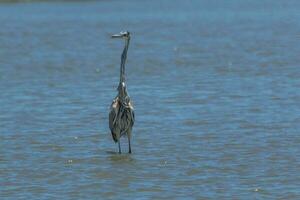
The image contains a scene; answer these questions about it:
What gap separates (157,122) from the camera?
1620cm

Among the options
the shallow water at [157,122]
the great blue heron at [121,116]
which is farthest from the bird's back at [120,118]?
the shallow water at [157,122]

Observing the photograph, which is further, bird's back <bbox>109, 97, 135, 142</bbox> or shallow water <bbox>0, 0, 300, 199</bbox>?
bird's back <bbox>109, 97, 135, 142</bbox>

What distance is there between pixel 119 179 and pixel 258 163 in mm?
1709

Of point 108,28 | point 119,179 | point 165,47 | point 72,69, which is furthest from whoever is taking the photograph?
point 108,28

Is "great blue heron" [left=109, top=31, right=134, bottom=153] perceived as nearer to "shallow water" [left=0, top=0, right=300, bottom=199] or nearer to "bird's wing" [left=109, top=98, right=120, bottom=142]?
"bird's wing" [left=109, top=98, right=120, bottom=142]

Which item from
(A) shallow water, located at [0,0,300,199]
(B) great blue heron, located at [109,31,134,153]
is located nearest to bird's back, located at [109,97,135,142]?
(B) great blue heron, located at [109,31,134,153]

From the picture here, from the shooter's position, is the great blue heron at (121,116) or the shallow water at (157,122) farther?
the great blue heron at (121,116)

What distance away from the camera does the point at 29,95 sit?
19797 millimetres

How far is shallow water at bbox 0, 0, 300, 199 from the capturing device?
11930 mm

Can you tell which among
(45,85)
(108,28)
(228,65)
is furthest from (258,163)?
(108,28)

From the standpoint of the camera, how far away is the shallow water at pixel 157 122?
11930 millimetres

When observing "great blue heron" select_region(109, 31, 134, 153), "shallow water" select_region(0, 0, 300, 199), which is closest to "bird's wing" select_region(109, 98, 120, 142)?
"great blue heron" select_region(109, 31, 134, 153)

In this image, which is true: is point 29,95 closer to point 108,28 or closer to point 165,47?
point 165,47

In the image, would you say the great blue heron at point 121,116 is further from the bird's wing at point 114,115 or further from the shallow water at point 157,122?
the shallow water at point 157,122
